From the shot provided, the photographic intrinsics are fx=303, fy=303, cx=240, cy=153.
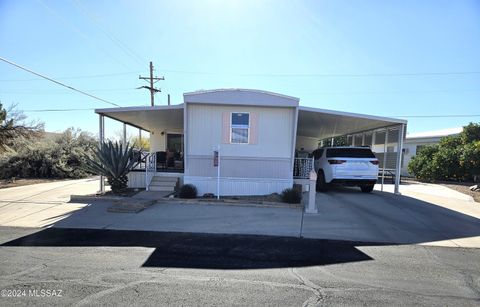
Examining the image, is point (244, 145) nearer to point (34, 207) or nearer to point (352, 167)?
point (352, 167)

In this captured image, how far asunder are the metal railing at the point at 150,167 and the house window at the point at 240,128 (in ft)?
11.4

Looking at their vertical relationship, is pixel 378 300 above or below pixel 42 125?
below

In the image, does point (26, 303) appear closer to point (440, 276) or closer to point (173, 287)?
point (173, 287)

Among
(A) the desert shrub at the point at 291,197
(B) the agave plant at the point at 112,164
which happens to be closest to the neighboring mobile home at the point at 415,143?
(A) the desert shrub at the point at 291,197

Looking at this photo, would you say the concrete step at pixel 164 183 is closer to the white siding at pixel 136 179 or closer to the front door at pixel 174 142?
the white siding at pixel 136 179

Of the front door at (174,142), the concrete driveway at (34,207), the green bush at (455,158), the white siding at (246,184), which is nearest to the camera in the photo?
the concrete driveway at (34,207)

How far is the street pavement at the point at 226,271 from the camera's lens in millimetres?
3555

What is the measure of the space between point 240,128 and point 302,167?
3.17m

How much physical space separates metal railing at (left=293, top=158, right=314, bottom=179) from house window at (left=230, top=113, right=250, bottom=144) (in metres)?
2.53

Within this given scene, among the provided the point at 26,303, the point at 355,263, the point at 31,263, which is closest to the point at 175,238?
the point at 31,263

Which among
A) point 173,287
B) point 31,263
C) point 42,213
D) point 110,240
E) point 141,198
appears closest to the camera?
point 173,287

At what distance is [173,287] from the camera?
3.81m

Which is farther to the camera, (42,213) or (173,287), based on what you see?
(42,213)

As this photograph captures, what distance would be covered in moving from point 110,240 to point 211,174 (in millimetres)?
5253
